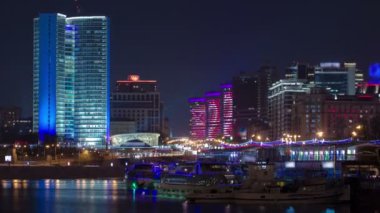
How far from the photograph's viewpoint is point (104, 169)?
164m

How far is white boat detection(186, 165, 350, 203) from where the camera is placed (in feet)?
230

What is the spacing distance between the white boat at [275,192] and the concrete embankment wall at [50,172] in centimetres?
7449

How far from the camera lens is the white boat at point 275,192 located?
230ft

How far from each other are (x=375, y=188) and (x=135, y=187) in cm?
3673

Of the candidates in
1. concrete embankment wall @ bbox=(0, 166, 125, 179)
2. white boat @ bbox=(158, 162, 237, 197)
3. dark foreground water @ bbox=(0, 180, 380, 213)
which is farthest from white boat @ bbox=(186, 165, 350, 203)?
concrete embankment wall @ bbox=(0, 166, 125, 179)

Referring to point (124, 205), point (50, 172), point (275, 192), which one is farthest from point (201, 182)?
point (50, 172)

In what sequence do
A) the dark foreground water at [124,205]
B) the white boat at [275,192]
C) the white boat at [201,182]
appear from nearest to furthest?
the dark foreground water at [124,205]
the white boat at [275,192]
the white boat at [201,182]

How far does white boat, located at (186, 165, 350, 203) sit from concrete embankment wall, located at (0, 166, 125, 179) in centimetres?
7449

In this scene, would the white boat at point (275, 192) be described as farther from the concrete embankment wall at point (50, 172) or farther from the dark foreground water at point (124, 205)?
the concrete embankment wall at point (50, 172)

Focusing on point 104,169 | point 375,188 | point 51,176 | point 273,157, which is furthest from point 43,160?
point 375,188

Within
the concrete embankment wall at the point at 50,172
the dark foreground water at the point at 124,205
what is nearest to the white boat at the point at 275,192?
the dark foreground water at the point at 124,205

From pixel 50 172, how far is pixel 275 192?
82.9 m

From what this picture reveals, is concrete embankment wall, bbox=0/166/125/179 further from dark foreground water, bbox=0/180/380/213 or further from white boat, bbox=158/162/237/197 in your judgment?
dark foreground water, bbox=0/180/380/213

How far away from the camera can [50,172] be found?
147 metres
